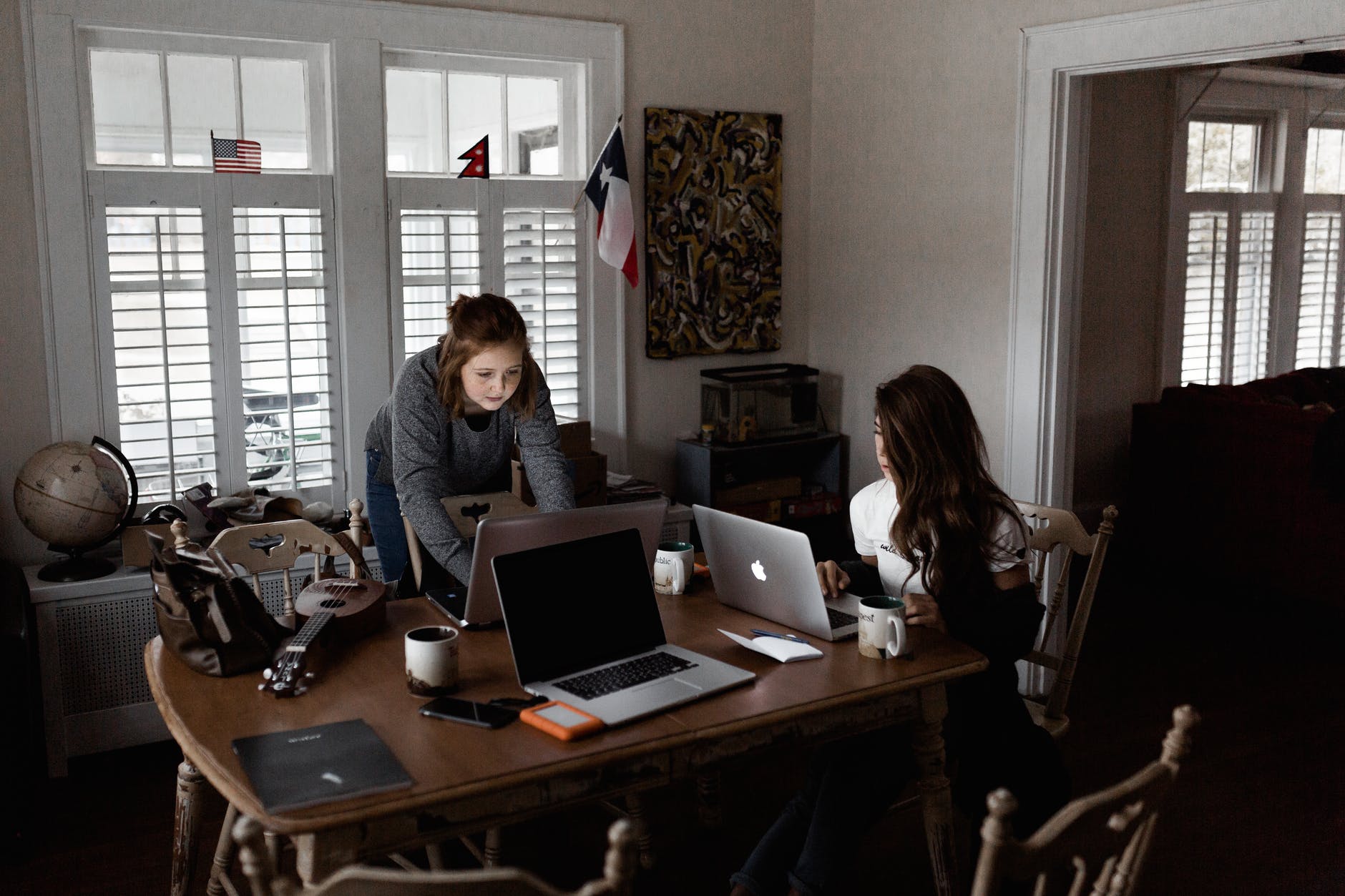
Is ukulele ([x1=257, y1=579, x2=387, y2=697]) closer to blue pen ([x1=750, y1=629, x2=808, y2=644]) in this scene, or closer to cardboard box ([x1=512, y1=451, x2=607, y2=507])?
blue pen ([x1=750, y1=629, x2=808, y2=644])

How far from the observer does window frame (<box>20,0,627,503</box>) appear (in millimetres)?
3488

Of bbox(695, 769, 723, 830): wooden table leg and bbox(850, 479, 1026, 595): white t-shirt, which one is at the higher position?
bbox(850, 479, 1026, 595): white t-shirt

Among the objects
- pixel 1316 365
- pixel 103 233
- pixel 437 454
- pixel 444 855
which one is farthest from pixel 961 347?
pixel 1316 365

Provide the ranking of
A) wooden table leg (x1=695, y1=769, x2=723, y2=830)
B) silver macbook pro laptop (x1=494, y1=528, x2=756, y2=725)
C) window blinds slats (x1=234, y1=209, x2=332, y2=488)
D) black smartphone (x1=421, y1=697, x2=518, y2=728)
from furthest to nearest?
window blinds slats (x1=234, y1=209, x2=332, y2=488) < wooden table leg (x1=695, y1=769, x2=723, y2=830) < silver macbook pro laptop (x1=494, y1=528, x2=756, y2=725) < black smartphone (x1=421, y1=697, x2=518, y2=728)

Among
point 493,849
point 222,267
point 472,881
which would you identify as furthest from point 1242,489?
point 472,881

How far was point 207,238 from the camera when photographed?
12.3 feet

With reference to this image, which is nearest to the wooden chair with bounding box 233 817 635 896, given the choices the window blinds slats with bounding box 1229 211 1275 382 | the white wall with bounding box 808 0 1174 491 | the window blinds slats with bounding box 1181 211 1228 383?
the white wall with bounding box 808 0 1174 491

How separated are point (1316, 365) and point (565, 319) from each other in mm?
5127

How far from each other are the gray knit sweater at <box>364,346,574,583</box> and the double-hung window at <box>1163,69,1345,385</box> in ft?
14.7

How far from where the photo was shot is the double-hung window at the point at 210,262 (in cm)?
364

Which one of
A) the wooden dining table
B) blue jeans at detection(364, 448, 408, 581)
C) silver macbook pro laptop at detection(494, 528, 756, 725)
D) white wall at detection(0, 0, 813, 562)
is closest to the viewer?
the wooden dining table

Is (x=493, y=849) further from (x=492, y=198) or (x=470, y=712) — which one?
(x=492, y=198)

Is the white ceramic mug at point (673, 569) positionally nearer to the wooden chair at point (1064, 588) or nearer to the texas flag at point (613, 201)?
the wooden chair at point (1064, 588)

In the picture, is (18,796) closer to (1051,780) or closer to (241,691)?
(241,691)
